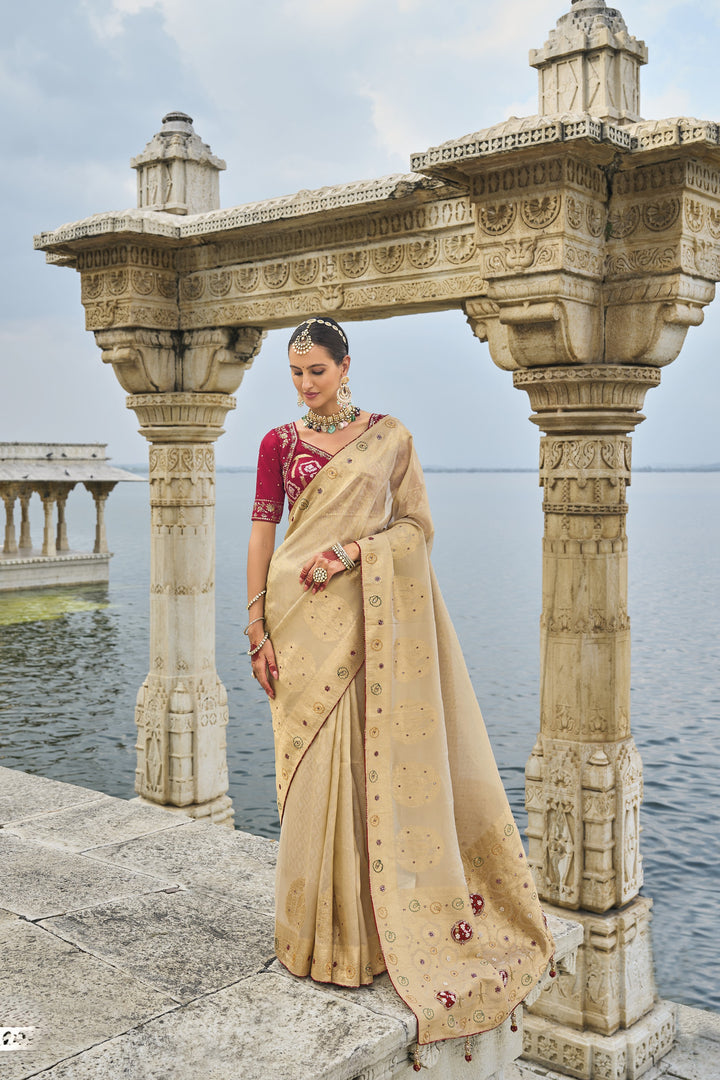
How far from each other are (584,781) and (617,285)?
224cm

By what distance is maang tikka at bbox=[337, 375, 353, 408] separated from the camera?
8.94 ft

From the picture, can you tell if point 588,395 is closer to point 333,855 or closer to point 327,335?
point 327,335

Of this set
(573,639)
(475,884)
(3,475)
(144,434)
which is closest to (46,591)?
(3,475)

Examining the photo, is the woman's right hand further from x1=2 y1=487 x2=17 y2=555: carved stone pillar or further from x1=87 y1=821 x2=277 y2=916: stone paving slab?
x1=2 y1=487 x2=17 y2=555: carved stone pillar

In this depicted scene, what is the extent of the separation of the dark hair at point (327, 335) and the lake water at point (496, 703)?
19.5 feet

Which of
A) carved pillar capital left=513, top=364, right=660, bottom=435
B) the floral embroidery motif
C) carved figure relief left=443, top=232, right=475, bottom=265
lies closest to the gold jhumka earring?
the floral embroidery motif

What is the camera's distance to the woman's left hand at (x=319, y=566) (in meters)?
2.63

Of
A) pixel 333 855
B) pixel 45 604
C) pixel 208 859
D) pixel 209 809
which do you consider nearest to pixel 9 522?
pixel 45 604

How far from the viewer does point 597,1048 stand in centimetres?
472

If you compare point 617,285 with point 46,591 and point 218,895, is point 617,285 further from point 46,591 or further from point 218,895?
point 46,591

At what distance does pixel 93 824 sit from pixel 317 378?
7.76 feet

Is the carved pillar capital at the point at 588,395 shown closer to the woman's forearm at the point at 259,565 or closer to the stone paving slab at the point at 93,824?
the woman's forearm at the point at 259,565

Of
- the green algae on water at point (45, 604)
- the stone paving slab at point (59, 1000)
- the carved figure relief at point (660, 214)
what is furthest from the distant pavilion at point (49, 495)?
the stone paving slab at point (59, 1000)

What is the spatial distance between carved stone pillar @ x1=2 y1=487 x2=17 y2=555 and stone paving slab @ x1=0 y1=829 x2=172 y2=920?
2039 cm
